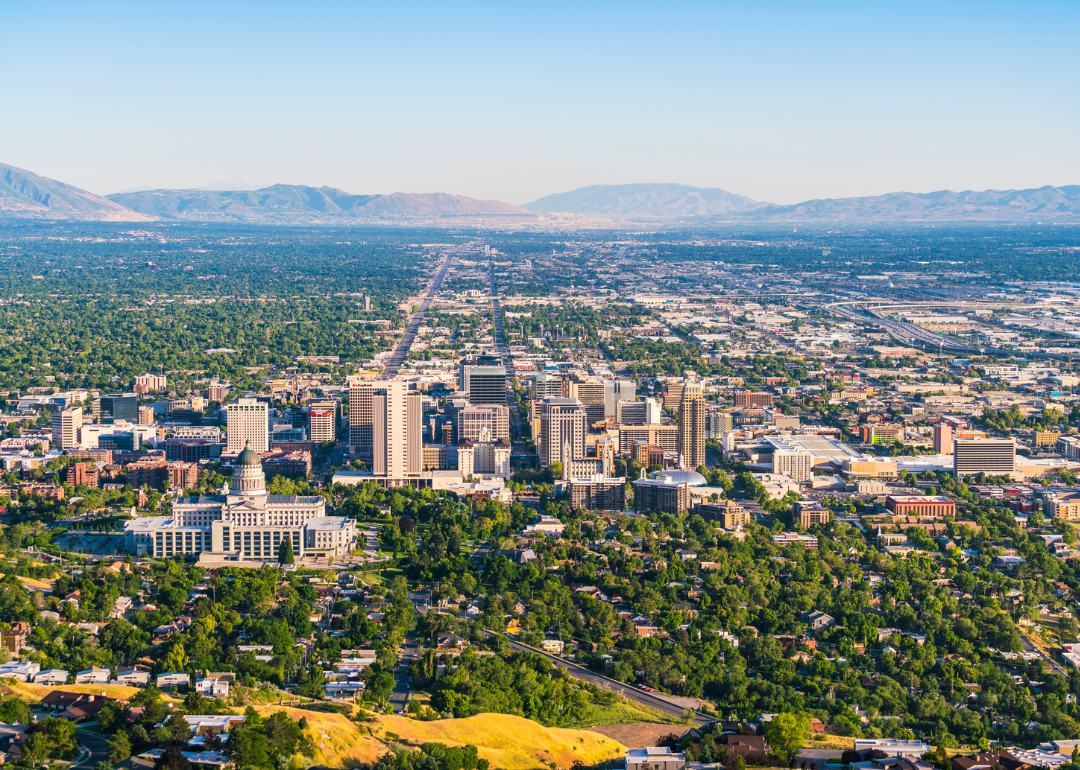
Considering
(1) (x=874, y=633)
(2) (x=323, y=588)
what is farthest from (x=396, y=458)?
(1) (x=874, y=633)

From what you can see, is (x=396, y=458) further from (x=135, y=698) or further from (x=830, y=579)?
(x=135, y=698)

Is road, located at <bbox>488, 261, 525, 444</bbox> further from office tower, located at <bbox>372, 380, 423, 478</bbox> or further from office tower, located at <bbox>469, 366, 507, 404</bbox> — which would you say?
office tower, located at <bbox>372, 380, 423, 478</bbox>

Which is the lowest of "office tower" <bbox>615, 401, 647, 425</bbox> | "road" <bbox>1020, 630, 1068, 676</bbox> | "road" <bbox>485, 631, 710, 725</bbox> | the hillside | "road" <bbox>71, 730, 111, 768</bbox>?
"road" <bbox>485, 631, 710, 725</bbox>

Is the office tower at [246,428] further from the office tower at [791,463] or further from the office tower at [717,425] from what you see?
the office tower at [791,463]

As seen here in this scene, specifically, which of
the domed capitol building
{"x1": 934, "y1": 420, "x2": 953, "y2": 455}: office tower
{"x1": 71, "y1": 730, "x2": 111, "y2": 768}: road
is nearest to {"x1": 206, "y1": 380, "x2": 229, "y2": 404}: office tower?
the domed capitol building

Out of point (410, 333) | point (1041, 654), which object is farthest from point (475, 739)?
point (410, 333)
